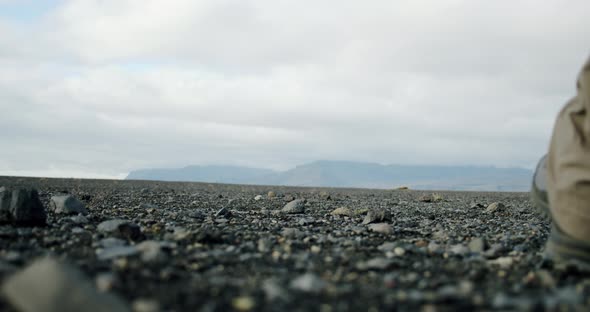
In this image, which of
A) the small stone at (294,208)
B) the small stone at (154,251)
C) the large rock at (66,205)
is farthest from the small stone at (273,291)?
the small stone at (294,208)

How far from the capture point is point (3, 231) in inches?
159

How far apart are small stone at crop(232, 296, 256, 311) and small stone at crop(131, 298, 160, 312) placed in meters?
0.32

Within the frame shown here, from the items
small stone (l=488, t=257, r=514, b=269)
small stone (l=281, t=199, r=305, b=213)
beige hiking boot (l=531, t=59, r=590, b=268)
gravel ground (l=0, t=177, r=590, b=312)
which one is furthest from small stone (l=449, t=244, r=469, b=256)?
small stone (l=281, t=199, r=305, b=213)

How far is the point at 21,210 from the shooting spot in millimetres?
4625

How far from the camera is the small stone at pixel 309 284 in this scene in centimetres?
230

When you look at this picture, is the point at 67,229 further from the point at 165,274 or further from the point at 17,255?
the point at 165,274

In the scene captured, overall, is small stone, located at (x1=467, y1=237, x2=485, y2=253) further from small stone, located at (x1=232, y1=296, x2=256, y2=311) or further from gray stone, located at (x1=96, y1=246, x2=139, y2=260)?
gray stone, located at (x1=96, y1=246, x2=139, y2=260)

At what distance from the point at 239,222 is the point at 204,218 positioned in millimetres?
639

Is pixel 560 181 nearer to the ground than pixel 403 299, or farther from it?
farther from it

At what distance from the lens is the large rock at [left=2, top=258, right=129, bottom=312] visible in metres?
1.79

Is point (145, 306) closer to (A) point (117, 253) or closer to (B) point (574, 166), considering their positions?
(A) point (117, 253)

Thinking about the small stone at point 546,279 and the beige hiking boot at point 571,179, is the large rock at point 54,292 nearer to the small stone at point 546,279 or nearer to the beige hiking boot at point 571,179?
the small stone at point 546,279

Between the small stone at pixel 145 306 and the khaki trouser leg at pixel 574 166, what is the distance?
2.42 metres

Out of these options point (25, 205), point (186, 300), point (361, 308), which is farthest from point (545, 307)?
point (25, 205)
